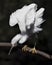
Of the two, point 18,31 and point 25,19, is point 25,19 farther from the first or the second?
point 18,31

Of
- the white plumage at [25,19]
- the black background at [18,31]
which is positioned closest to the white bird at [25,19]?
the white plumage at [25,19]

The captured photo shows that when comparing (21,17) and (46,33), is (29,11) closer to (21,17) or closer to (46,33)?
(21,17)

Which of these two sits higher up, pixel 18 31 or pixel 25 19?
pixel 25 19

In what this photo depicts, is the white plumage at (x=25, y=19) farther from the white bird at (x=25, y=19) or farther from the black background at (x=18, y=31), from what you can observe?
the black background at (x=18, y=31)

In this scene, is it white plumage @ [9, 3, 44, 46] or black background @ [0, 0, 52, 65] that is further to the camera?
black background @ [0, 0, 52, 65]

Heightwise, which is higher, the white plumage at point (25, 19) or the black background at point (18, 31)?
the white plumage at point (25, 19)

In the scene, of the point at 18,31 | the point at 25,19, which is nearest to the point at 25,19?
the point at 25,19

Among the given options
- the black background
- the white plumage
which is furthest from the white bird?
the black background

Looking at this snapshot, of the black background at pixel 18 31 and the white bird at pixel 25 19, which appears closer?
the white bird at pixel 25 19

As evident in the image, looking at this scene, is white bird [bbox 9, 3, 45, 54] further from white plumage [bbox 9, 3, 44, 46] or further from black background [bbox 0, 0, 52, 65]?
black background [bbox 0, 0, 52, 65]

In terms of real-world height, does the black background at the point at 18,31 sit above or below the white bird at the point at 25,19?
below
